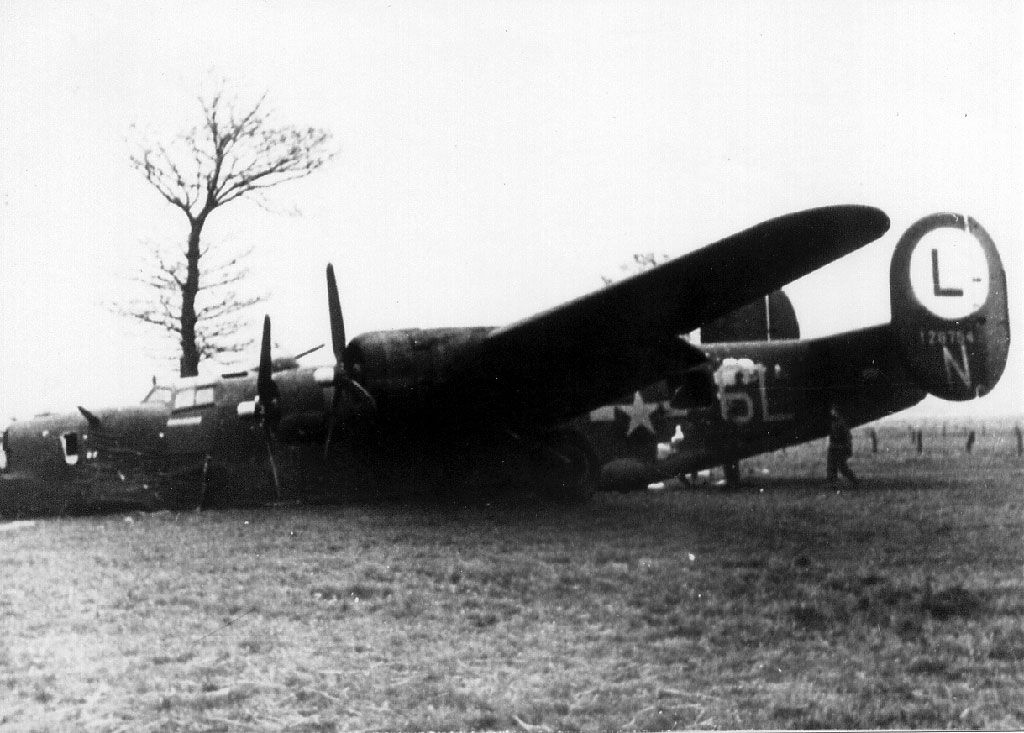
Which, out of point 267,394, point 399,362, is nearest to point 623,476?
point 399,362

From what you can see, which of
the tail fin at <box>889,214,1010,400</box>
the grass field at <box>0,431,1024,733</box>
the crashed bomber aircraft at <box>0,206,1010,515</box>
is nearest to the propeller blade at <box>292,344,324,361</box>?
the crashed bomber aircraft at <box>0,206,1010,515</box>

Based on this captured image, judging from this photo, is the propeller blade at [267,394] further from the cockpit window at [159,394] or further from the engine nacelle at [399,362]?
the cockpit window at [159,394]

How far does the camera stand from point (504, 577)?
225 inches

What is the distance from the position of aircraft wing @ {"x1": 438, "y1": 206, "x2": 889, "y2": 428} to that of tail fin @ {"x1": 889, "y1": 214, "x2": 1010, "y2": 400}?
0.90 meters

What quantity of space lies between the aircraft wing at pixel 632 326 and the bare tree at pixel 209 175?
2020 mm

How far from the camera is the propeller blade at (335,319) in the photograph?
7.56m

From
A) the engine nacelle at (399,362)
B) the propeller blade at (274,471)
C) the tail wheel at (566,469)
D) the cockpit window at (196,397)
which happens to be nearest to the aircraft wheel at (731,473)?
the tail wheel at (566,469)

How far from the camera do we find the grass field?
4.25 m

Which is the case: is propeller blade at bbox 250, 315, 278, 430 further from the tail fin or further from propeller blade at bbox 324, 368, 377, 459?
the tail fin

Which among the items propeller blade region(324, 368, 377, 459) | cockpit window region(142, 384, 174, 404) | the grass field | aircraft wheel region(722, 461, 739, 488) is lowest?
the grass field

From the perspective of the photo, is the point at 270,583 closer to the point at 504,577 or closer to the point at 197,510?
the point at 504,577

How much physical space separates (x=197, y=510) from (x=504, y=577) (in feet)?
15.6

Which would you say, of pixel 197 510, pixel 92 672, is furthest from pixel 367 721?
pixel 197 510

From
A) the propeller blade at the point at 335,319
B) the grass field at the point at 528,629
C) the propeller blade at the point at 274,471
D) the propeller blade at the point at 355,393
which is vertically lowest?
the grass field at the point at 528,629
